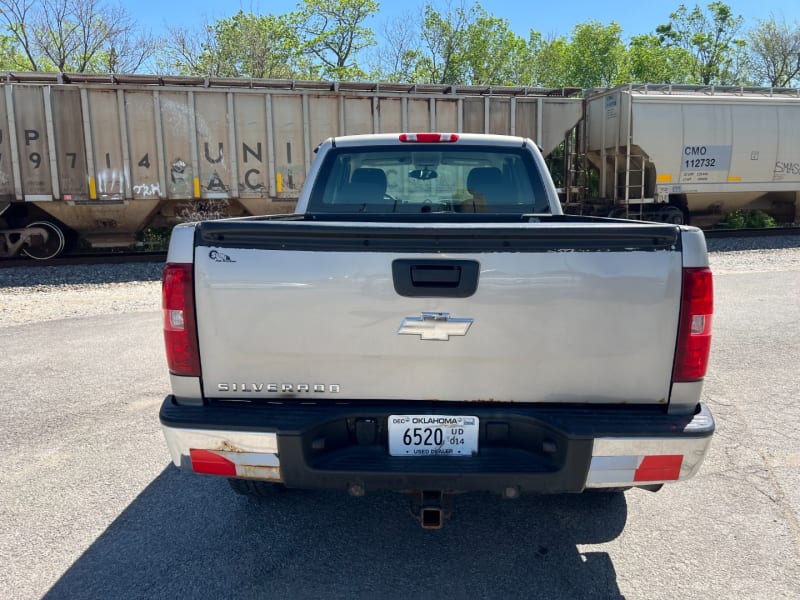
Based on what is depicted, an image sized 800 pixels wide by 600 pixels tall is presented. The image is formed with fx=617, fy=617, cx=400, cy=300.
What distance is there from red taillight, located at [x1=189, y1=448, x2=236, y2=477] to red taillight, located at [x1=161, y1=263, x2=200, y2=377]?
0.32 meters

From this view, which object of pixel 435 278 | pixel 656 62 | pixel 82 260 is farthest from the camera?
pixel 656 62

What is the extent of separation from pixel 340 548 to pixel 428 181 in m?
2.55

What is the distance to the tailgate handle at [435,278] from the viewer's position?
240 cm

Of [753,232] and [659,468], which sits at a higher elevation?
[659,468]

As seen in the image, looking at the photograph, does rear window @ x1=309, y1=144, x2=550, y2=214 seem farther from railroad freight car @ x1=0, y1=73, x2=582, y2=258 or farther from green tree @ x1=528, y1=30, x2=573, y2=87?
green tree @ x1=528, y1=30, x2=573, y2=87

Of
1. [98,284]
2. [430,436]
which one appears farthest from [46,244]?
[430,436]

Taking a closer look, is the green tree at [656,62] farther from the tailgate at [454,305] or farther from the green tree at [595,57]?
the tailgate at [454,305]

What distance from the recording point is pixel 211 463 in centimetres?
248

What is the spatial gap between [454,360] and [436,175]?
2237 millimetres

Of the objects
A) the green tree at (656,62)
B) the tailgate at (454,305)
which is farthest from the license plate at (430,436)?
the green tree at (656,62)

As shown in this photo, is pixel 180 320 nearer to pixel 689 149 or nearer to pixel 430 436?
pixel 430 436

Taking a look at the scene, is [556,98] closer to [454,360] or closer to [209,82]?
[209,82]

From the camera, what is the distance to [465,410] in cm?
249

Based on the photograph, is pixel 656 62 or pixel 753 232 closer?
pixel 753 232
